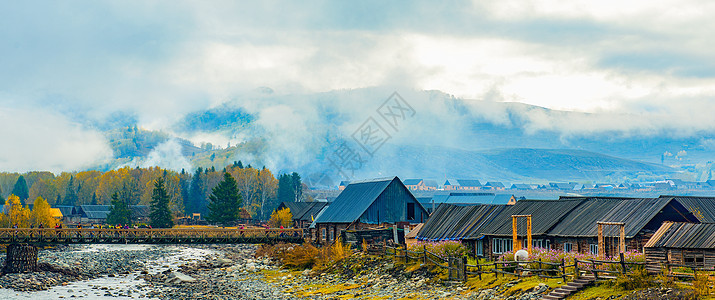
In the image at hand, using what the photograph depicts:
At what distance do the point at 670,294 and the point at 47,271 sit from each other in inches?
2145

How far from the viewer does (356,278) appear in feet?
178

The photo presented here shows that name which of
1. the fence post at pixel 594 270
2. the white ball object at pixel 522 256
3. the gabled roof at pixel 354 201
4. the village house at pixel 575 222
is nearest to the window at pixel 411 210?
the gabled roof at pixel 354 201

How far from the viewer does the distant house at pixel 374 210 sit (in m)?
75.2

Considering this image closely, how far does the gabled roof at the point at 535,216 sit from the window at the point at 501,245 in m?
0.58

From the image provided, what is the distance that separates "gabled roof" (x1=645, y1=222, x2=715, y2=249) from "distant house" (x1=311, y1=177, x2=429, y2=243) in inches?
1478

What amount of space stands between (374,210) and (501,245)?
77.2 feet

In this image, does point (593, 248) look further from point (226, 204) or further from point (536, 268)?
point (226, 204)

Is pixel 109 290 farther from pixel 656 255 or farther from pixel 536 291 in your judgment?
pixel 656 255

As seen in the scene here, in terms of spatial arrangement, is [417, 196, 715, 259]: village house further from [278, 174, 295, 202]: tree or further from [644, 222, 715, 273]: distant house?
[278, 174, 295, 202]: tree

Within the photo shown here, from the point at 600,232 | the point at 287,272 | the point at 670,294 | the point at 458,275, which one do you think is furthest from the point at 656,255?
the point at 287,272

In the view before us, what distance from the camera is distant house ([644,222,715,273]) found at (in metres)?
37.4

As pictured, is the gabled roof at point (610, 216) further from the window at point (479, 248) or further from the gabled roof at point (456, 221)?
the gabled roof at point (456, 221)

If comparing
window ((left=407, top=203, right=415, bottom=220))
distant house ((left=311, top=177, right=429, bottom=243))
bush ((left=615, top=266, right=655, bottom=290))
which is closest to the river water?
distant house ((left=311, top=177, right=429, bottom=243))

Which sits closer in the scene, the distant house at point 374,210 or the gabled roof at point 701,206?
the gabled roof at point 701,206
